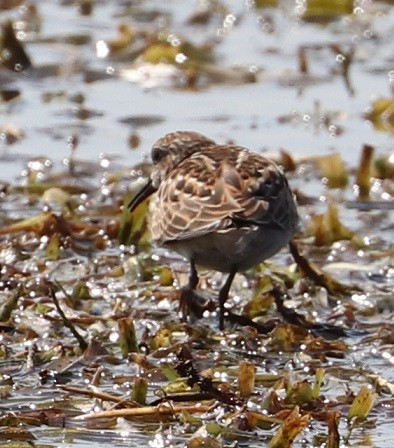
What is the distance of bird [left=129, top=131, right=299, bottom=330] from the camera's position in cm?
637

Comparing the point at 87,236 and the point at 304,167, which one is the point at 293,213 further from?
the point at 304,167

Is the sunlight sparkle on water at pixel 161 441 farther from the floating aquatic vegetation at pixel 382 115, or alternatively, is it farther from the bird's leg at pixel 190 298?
the floating aquatic vegetation at pixel 382 115

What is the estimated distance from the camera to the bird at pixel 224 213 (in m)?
6.37

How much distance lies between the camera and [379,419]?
5.48m

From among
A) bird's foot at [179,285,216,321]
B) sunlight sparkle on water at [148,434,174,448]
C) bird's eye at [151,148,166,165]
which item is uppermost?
bird's eye at [151,148,166,165]

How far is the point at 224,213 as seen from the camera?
6.34 m

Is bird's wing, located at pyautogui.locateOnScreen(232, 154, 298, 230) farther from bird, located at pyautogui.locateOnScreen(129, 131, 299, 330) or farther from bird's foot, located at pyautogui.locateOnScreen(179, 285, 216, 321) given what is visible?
bird's foot, located at pyautogui.locateOnScreen(179, 285, 216, 321)

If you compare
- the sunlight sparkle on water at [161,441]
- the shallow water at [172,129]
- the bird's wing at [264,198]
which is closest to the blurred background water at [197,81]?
the shallow water at [172,129]

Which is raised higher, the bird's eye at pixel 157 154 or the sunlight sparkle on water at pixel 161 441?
the bird's eye at pixel 157 154

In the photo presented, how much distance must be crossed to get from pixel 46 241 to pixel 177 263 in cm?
64

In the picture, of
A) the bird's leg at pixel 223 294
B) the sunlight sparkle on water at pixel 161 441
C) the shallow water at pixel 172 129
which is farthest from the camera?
the bird's leg at pixel 223 294

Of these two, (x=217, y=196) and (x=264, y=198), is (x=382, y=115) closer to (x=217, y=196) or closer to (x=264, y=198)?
(x=264, y=198)

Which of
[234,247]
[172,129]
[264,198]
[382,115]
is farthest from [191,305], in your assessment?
[382,115]

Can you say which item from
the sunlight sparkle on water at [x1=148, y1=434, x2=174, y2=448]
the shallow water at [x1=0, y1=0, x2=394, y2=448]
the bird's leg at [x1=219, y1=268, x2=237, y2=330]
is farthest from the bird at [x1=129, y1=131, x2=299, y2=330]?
the sunlight sparkle on water at [x1=148, y1=434, x2=174, y2=448]
